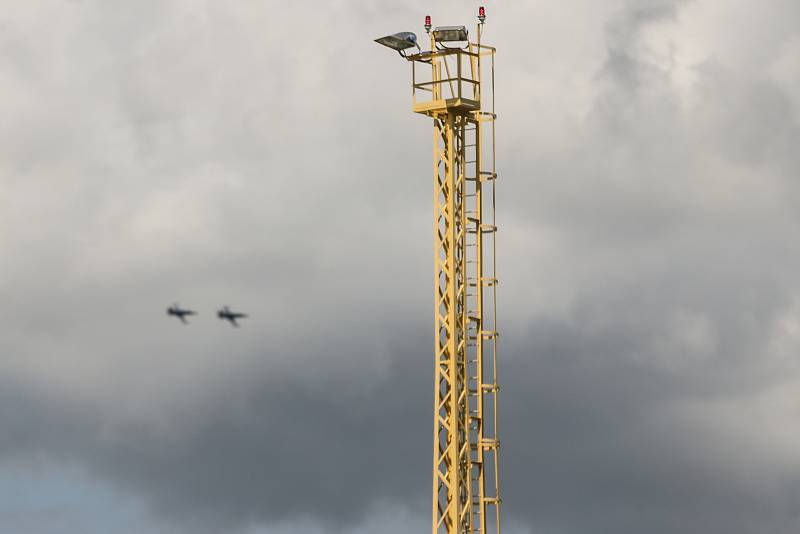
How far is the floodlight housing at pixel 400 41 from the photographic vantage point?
5640 inches

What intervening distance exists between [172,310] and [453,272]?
138 ft

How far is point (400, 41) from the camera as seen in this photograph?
472ft

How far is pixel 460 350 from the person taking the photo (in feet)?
470

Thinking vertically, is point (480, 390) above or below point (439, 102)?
below

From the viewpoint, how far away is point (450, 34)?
473 feet

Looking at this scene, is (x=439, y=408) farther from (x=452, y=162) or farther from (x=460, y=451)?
(x=452, y=162)

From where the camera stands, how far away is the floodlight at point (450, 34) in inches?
5655

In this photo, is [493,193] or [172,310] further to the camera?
[493,193]

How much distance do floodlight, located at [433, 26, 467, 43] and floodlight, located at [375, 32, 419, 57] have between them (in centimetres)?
159

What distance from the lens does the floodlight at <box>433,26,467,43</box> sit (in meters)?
144

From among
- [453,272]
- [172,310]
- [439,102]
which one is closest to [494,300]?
[453,272]

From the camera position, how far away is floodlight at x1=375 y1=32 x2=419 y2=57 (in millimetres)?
143250

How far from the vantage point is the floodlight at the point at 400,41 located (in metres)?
143

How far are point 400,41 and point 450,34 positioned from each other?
11.1ft
